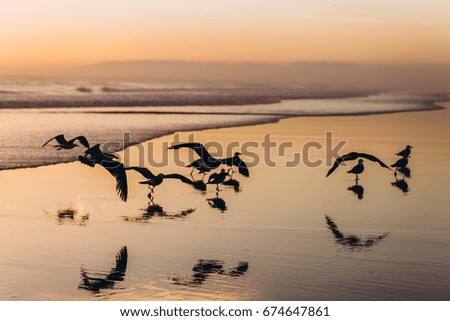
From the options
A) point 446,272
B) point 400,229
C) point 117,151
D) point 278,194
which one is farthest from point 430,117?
point 446,272

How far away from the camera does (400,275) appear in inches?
365

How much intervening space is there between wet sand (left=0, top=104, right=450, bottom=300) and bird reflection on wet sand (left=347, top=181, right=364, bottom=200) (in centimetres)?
11

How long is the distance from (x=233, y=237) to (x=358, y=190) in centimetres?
443

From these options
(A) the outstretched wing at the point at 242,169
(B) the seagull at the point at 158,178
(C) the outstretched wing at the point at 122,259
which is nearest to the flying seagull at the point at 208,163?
(A) the outstretched wing at the point at 242,169

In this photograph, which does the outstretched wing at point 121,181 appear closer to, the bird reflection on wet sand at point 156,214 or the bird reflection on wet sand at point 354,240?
the bird reflection on wet sand at point 156,214

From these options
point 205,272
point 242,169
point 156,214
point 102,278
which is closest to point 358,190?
point 242,169

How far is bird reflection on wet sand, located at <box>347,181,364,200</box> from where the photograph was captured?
14352mm

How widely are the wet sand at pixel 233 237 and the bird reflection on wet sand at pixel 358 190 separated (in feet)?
0.37

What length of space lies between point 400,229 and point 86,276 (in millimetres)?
4564

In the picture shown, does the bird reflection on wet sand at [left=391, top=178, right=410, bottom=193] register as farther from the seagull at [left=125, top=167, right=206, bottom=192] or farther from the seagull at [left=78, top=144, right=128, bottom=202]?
the seagull at [left=78, top=144, right=128, bottom=202]

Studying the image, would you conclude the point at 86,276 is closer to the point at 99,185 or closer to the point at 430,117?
the point at 99,185

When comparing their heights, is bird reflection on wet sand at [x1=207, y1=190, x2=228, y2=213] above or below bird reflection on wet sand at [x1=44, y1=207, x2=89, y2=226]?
above

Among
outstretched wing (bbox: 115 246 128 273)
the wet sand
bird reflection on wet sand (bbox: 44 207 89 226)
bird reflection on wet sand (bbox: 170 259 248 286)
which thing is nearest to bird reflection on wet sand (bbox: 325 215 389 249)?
the wet sand

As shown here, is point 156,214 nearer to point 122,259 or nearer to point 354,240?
point 122,259
